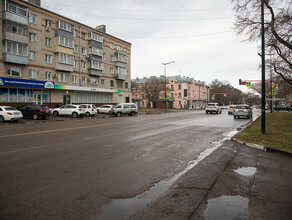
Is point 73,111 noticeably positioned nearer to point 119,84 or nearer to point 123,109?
point 123,109

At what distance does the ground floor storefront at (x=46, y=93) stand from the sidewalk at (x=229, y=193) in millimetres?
27100

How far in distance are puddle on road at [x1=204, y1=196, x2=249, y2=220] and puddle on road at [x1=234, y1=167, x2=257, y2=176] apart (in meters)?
1.54

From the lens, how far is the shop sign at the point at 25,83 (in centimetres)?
2473

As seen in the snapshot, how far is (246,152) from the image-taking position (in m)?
7.66

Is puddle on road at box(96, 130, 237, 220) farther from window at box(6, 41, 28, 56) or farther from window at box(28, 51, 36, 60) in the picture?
window at box(28, 51, 36, 60)

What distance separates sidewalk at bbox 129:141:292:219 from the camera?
327cm

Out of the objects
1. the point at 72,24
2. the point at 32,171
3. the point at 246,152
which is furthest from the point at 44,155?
the point at 72,24

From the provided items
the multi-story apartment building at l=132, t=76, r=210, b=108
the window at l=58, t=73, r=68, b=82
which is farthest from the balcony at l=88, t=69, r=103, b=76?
the multi-story apartment building at l=132, t=76, r=210, b=108

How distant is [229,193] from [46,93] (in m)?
31.9

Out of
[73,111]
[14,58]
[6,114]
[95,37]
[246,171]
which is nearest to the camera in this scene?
[246,171]

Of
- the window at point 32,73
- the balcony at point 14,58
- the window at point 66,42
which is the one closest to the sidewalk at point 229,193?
the balcony at point 14,58

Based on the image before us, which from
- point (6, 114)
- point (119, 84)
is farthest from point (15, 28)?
point (119, 84)

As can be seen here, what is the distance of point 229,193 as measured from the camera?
13.2ft

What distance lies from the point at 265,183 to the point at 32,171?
5462mm
